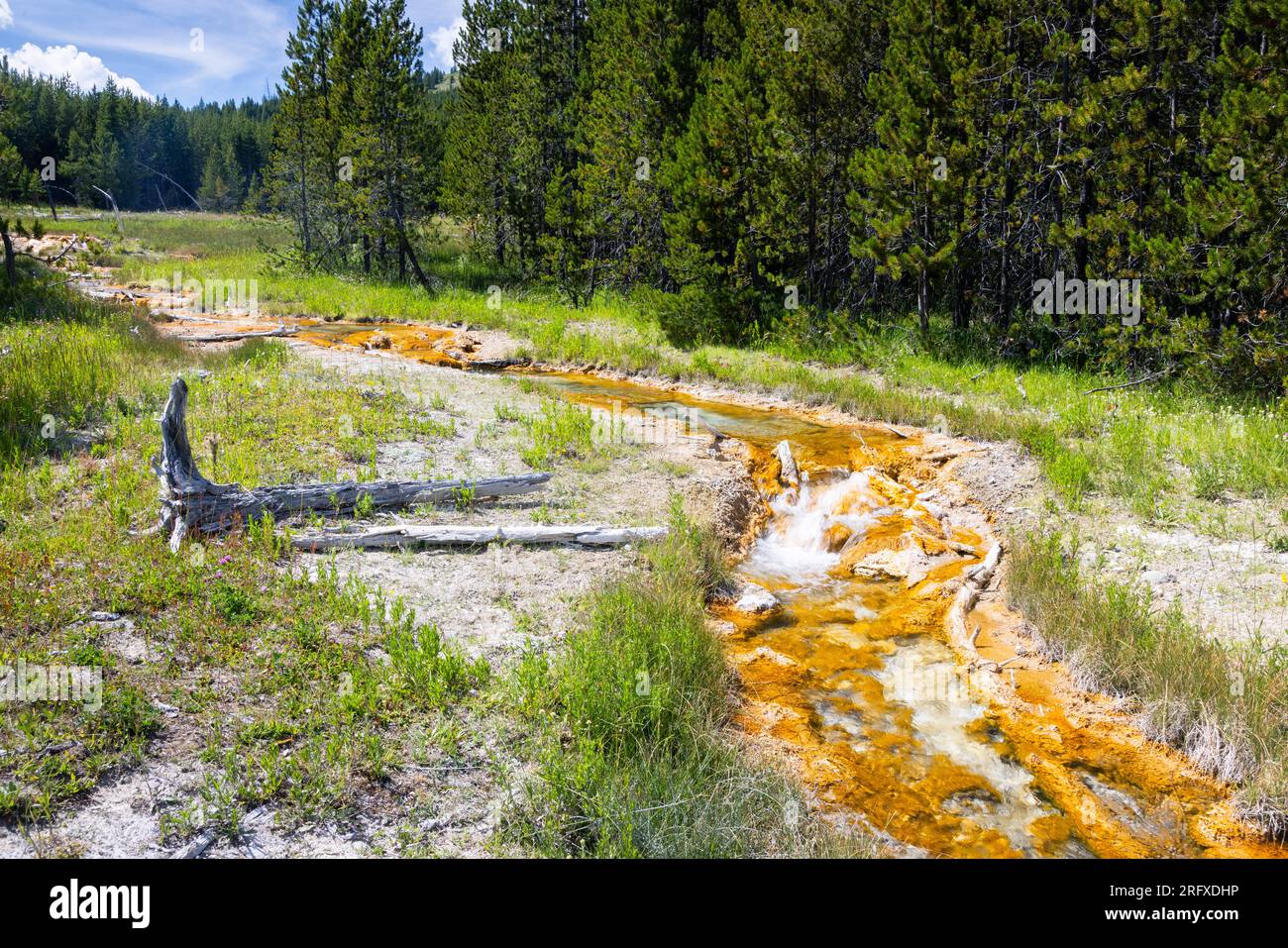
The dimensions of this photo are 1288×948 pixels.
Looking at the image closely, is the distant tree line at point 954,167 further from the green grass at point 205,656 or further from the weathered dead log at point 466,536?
the green grass at point 205,656

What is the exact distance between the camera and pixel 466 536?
25.2 ft

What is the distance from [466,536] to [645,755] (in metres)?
3.52

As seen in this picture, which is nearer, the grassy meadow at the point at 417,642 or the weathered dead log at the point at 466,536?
the grassy meadow at the point at 417,642

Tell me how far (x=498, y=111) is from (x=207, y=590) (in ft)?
99.9

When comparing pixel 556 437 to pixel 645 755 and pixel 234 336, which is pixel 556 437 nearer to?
pixel 645 755

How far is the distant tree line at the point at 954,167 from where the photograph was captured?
12023 millimetres

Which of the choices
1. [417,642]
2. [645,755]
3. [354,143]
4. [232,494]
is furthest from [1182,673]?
[354,143]

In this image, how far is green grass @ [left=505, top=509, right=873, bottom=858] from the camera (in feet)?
13.5

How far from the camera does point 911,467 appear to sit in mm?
11750

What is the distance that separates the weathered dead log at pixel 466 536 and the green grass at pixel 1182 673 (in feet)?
12.3

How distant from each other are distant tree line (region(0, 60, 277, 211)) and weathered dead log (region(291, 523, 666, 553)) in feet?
242

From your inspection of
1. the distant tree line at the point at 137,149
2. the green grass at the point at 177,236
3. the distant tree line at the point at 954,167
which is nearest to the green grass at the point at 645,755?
the distant tree line at the point at 954,167

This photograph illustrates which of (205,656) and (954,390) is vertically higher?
(954,390)
